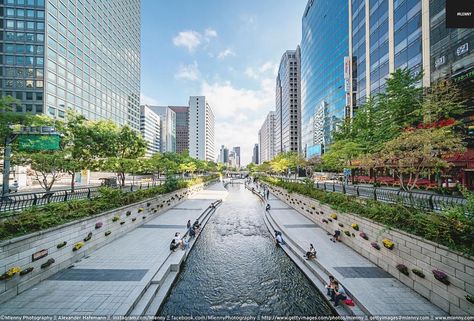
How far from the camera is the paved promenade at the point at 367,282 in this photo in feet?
20.5

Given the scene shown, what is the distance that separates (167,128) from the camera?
6024 inches

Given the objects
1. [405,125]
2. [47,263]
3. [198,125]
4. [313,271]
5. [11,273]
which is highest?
[198,125]

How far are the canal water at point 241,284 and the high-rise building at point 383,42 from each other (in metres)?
30.1

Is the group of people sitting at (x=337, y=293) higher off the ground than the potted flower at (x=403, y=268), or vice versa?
the potted flower at (x=403, y=268)

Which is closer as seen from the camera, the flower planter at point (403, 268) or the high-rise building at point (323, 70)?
the flower planter at point (403, 268)

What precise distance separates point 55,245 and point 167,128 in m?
156

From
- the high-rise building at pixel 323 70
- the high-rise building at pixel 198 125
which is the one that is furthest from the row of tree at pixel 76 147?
the high-rise building at pixel 198 125

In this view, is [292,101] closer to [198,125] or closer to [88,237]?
[198,125]

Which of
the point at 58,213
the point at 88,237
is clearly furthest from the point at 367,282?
the point at 58,213

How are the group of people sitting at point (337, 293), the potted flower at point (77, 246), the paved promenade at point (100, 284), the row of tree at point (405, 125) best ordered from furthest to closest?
the row of tree at point (405, 125) → the potted flower at point (77, 246) → the group of people sitting at point (337, 293) → the paved promenade at point (100, 284)

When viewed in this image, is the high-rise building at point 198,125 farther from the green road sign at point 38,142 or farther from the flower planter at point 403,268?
the flower planter at point 403,268

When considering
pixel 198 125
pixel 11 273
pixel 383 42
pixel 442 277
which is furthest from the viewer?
pixel 198 125

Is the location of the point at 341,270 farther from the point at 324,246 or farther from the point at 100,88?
the point at 100,88

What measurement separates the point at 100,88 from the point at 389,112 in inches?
3209
